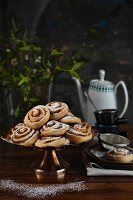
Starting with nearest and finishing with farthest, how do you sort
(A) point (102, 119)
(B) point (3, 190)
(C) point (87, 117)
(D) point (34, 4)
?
1. (B) point (3, 190)
2. (A) point (102, 119)
3. (C) point (87, 117)
4. (D) point (34, 4)

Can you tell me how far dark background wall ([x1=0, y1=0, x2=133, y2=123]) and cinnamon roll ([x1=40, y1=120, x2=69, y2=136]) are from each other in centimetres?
80

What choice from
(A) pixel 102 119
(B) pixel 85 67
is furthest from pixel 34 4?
(A) pixel 102 119

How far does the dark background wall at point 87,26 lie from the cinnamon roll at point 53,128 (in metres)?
0.80

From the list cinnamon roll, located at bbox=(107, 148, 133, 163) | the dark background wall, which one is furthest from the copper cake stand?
the dark background wall

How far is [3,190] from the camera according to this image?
0.97 meters

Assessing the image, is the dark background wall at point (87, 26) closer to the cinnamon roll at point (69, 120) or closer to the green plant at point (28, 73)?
the green plant at point (28, 73)

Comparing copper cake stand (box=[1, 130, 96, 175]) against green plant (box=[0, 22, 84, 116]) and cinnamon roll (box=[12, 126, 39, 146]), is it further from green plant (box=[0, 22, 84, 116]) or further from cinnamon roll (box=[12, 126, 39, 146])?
green plant (box=[0, 22, 84, 116])

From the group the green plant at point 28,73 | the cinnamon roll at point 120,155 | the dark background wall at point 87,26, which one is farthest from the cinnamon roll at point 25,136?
the dark background wall at point 87,26

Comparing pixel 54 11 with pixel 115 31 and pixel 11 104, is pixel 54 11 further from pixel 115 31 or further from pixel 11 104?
pixel 11 104

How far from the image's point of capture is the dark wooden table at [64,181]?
3.10ft

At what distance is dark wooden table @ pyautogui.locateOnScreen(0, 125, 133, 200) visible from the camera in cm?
95

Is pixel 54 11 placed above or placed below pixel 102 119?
above

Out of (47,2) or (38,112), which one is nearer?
(38,112)

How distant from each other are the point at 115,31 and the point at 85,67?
0.21 meters
